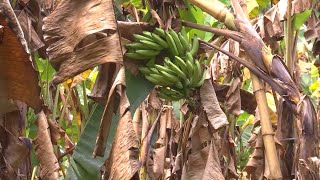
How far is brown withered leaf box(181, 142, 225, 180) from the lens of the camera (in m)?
1.28

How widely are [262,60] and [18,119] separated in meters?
0.60

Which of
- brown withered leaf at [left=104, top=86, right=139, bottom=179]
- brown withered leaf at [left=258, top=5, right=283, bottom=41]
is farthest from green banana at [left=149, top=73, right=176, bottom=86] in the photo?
brown withered leaf at [left=258, top=5, right=283, bottom=41]

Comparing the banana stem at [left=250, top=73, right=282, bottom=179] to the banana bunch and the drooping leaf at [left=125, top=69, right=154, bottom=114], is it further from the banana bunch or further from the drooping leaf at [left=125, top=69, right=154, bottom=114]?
the drooping leaf at [left=125, top=69, right=154, bottom=114]

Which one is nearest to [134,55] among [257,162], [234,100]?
[234,100]

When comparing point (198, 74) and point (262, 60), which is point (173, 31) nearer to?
point (198, 74)

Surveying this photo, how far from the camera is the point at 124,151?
0.96 metres

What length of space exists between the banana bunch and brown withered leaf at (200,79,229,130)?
0.02 m

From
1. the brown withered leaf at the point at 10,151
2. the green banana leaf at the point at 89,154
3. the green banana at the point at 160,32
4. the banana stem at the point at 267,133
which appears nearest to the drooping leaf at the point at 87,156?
the green banana leaf at the point at 89,154

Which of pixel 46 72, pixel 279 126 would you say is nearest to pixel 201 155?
pixel 279 126

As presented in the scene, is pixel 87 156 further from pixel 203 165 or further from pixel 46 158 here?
pixel 203 165

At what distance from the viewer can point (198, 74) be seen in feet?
4.15

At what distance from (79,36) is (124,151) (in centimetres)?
27

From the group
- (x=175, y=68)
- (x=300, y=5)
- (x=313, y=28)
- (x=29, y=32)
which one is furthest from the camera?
(x=313, y=28)

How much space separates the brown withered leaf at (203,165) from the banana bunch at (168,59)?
0.48ft
